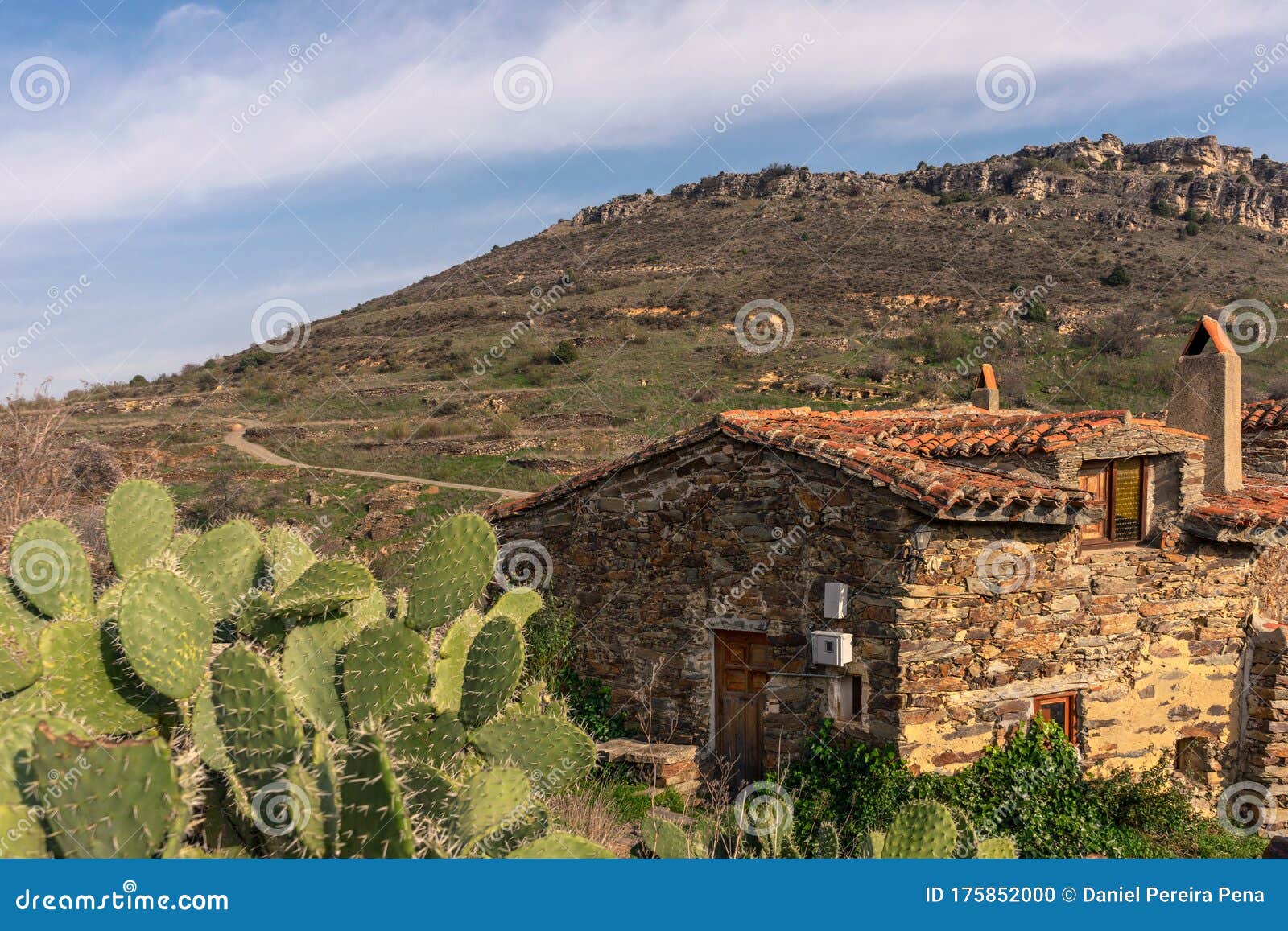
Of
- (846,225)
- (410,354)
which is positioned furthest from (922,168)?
(410,354)

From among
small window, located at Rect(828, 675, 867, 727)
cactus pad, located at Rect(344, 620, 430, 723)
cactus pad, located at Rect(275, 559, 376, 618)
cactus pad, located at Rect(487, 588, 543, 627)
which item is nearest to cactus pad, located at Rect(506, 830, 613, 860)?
cactus pad, located at Rect(344, 620, 430, 723)

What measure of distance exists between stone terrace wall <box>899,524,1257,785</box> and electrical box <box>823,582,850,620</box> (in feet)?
2.00

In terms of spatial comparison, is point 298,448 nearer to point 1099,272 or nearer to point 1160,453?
point 1160,453

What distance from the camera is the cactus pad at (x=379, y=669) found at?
14.3 feet

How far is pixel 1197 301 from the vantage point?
34.1 m

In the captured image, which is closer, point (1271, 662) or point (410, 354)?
point (1271, 662)

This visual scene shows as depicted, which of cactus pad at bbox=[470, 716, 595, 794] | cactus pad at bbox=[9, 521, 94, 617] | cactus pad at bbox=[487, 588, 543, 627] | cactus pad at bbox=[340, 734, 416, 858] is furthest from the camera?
cactus pad at bbox=[487, 588, 543, 627]

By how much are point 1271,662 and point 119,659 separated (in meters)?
10.2
